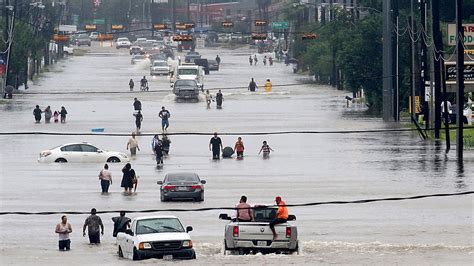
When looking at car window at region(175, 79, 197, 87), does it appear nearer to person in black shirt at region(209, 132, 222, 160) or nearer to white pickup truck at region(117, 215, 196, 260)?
person in black shirt at region(209, 132, 222, 160)

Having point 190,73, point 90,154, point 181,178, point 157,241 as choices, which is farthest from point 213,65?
point 157,241

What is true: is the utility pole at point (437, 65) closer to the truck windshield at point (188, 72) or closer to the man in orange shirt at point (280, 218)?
the man in orange shirt at point (280, 218)

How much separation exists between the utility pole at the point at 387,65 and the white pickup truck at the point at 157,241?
50718mm

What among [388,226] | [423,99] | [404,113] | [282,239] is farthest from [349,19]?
[282,239]

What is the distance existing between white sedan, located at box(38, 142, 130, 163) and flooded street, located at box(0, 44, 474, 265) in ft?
1.90

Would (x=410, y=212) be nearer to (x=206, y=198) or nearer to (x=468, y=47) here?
(x=206, y=198)

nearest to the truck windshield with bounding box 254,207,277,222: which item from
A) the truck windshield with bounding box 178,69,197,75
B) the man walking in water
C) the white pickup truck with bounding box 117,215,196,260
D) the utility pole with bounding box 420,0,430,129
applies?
the white pickup truck with bounding box 117,215,196,260

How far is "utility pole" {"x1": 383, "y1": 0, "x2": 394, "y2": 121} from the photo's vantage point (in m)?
88.8

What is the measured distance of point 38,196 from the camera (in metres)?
54.6

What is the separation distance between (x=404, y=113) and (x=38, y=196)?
150 feet

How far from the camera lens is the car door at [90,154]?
68.0 meters

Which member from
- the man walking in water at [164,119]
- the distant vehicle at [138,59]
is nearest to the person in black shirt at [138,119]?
the man walking in water at [164,119]

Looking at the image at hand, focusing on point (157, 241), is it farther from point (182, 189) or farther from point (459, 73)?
point (459, 73)

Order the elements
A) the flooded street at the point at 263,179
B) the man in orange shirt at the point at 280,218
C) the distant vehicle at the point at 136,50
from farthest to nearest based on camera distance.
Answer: the distant vehicle at the point at 136,50 → the flooded street at the point at 263,179 → the man in orange shirt at the point at 280,218
